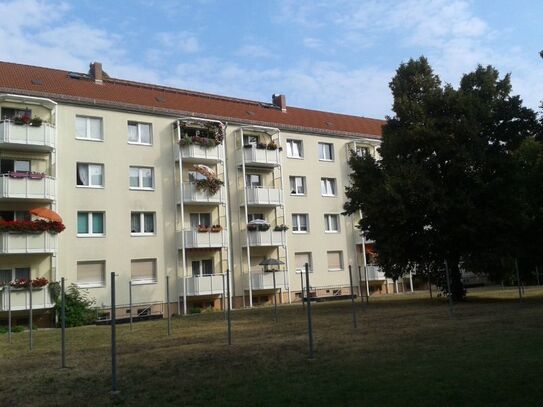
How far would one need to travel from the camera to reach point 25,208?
97.7 feet

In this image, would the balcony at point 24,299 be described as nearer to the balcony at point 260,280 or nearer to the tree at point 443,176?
the balcony at point 260,280

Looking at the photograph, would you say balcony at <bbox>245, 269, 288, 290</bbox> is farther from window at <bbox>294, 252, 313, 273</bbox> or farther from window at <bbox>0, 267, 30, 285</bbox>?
window at <bbox>0, 267, 30, 285</bbox>

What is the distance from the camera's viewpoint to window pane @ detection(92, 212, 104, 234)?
32.0 metres

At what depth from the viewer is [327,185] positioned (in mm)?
41812

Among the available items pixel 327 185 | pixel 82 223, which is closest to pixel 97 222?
pixel 82 223

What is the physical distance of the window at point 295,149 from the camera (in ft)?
132

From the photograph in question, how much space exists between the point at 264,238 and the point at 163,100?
35.6ft

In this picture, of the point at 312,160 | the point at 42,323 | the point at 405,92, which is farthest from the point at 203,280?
the point at 405,92

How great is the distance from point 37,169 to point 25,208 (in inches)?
85.2

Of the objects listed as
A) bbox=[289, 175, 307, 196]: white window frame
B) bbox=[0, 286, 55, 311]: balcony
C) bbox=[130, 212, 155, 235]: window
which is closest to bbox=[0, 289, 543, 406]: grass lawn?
bbox=[0, 286, 55, 311]: balcony

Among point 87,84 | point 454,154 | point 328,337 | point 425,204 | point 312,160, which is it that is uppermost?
point 87,84

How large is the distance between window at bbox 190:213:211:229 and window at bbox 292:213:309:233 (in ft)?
21.6

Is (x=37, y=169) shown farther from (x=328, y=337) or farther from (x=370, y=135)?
(x=370, y=135)

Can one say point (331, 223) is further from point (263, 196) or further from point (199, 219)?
point (199, 219)
